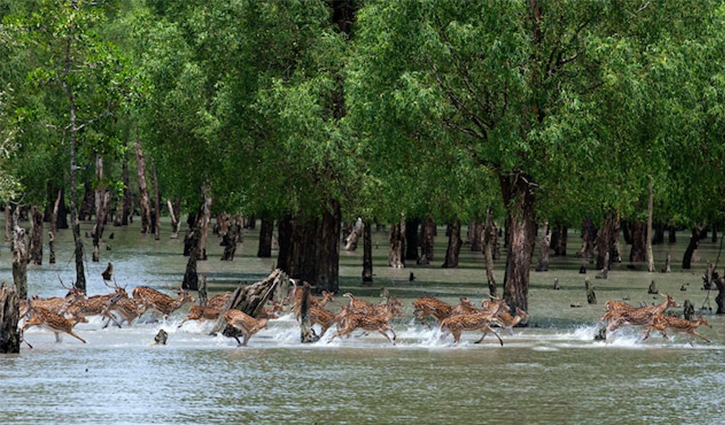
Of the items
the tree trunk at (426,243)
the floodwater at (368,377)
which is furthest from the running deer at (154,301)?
the tree trunk at (426,243)

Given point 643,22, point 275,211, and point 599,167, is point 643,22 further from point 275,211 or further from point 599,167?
point 275,211

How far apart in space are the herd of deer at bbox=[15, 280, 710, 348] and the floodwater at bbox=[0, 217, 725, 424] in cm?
40

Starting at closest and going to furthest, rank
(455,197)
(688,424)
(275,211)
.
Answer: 1. (688,424)
2. (455,197)
3. (275,211)

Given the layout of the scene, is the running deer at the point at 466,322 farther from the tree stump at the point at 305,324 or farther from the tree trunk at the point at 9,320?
the tree trunk at the point at 9,320

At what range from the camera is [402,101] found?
33625mm

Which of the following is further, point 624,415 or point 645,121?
point 645,121

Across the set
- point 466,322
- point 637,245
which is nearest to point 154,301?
point 466,322

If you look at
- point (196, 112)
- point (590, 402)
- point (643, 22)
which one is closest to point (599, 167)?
point (643, 22)

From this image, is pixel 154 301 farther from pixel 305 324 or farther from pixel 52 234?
pixel 52 234

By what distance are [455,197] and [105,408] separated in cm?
1826

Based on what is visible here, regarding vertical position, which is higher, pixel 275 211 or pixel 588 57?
pixel 588 57

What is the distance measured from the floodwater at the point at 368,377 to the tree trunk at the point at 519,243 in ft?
3.15

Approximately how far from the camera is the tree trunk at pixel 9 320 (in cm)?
2522

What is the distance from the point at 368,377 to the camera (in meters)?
24.1
